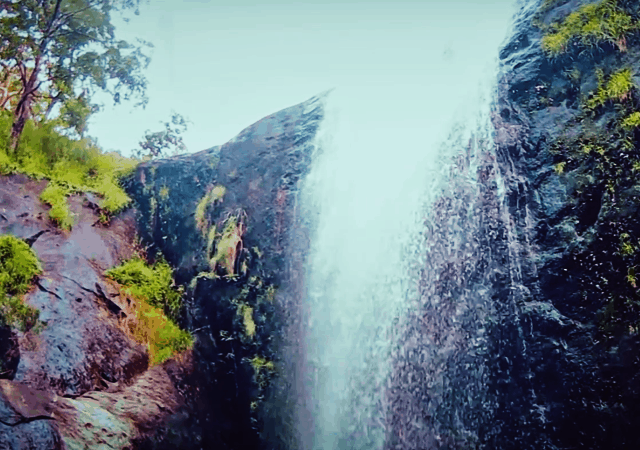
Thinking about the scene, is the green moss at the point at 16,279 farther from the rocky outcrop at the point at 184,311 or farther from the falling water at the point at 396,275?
the falling water at the point at 396,275

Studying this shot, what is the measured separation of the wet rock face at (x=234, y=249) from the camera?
6387 millimetres

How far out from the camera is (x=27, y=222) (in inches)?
243

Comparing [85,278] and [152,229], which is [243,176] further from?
[85,278]

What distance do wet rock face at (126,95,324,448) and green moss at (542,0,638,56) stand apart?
426 cm

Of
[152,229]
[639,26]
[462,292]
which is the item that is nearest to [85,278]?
[152,229]

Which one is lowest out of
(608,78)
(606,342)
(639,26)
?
(606,342)

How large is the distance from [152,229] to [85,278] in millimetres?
1947

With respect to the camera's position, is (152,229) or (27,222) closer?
(27,222)

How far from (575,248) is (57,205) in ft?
22.4

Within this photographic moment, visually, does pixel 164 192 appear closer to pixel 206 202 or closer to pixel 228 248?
pixel 206 202

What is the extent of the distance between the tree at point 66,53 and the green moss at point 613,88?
7723mm

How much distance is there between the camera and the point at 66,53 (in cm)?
823

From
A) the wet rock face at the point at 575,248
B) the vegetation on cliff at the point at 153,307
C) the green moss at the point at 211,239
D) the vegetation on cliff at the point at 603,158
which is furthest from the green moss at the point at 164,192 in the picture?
the vegetation on cliff at the point at 603,158

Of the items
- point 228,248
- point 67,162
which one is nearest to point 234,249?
point 228,248
